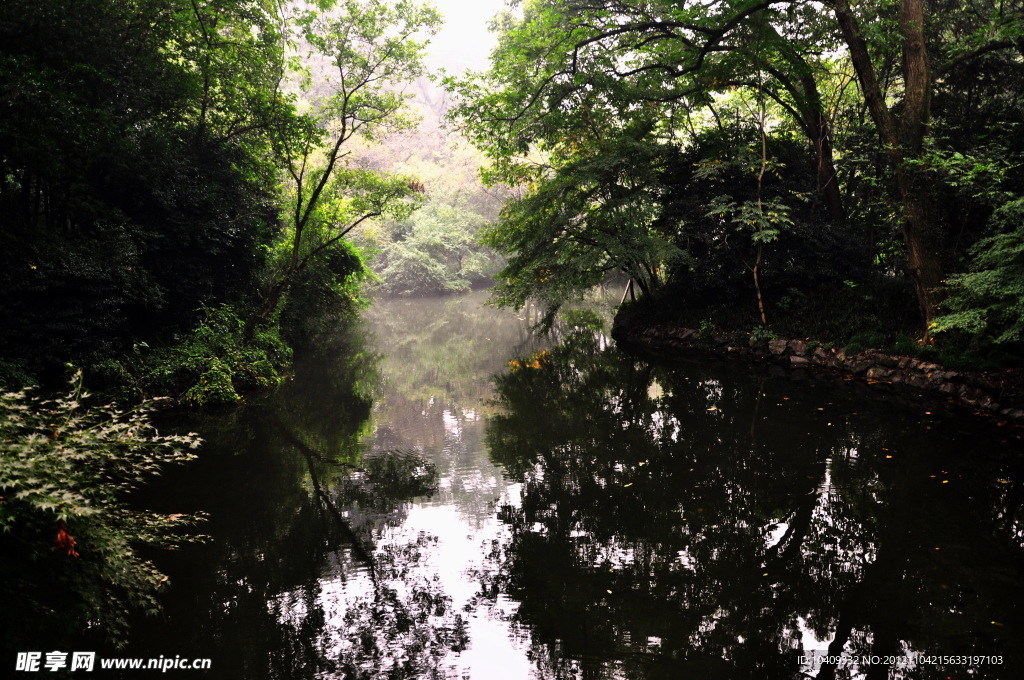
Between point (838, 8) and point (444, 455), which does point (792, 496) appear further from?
point (838, 8)

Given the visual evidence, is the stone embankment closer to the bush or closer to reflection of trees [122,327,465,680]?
reflection of trees [122,327,465,680]

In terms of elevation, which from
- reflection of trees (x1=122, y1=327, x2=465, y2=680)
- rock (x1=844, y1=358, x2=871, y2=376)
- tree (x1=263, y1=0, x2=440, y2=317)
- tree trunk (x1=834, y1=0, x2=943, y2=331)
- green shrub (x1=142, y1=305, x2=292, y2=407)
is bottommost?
reflection of trees (x1=122, y1=327, x2=465, y2=680)

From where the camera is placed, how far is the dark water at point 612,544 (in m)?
3.15

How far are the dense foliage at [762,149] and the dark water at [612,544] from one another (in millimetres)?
3174

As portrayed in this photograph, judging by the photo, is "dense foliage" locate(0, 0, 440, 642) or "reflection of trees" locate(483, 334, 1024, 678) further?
"dense foliage" locate(0, 0, 440, 642)

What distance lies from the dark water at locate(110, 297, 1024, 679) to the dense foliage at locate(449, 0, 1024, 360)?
3.17m

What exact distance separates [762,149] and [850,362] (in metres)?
4.74

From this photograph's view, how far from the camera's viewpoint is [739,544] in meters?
4.21

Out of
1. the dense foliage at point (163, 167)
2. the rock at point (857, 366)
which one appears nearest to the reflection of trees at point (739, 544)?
the rock at point (857, 366)

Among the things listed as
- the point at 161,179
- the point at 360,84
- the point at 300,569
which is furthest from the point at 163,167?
the point at 300,569

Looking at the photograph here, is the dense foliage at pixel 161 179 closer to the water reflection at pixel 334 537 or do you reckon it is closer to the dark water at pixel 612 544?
the water reflection at pixel 334 537

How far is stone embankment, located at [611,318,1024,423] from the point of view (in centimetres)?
643

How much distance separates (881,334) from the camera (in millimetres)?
8703

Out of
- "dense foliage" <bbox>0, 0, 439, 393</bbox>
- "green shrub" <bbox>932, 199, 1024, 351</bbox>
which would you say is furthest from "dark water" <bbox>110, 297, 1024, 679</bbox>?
"dense foliage" <bbox>0, 0, 439, 393</bbox>
